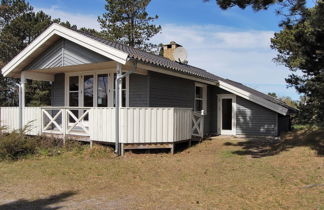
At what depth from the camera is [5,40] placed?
21984 millimetres

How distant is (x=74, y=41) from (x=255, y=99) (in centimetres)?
805

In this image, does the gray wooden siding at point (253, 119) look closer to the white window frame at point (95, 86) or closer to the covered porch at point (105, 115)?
the covered porch at point (105, 115)

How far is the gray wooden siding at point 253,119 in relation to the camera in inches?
494

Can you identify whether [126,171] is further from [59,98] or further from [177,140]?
[59,98]

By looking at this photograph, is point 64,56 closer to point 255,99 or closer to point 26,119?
point 26,119

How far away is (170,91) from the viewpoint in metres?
11.1

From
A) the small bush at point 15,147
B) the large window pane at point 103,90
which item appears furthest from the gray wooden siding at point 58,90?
the small bush at point 15,147

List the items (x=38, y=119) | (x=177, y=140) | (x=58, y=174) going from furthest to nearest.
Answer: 1. (x=38, y=119)
2. (x=177, y=140)
3. (x=58, y=174)

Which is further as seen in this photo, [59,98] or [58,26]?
[59,98]

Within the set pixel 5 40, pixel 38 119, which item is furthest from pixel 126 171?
pixel 5 40

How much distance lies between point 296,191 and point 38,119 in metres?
8.96

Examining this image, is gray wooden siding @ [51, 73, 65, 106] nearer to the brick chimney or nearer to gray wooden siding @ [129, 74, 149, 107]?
gray wooden siding @ [129, 74, 149, 107]

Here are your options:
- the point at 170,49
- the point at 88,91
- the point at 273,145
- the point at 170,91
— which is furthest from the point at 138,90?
the point at 170,49

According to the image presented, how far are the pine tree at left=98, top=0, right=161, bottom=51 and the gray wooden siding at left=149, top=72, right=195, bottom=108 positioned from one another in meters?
14.6
